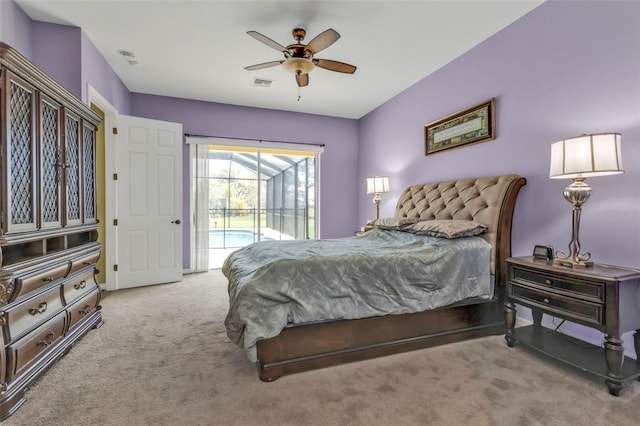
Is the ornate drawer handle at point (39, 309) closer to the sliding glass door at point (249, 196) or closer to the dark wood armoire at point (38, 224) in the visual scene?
the dark wood armoire at point (38, 224)

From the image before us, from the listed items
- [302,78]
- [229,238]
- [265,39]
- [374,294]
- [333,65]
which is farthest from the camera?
[229,238]

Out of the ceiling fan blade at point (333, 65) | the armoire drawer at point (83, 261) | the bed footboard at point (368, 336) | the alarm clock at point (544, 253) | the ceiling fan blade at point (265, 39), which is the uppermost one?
the ceiling fan blade at point (265, 39)

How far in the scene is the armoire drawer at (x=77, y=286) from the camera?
2.24 metres

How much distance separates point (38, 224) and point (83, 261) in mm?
645

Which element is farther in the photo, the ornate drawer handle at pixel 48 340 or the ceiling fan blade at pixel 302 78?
the ceiling fan blade at pixel 302 78

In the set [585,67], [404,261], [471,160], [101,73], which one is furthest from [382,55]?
[101,73]

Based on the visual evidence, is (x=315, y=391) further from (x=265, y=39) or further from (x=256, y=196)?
(x=256, y=196)

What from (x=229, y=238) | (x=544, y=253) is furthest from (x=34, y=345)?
(x=229, y=238)

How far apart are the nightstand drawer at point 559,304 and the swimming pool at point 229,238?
4580 mm

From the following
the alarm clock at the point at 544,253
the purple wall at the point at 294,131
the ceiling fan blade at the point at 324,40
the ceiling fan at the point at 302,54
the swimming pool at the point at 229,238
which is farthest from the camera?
the swimming pool at the point at 229,238

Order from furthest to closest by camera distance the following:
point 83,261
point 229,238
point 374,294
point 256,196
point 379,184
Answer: point 229,238 → point 256,196 → point 379,184 → point 83,261 → point 374,294

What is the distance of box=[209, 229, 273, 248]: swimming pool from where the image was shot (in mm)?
6168

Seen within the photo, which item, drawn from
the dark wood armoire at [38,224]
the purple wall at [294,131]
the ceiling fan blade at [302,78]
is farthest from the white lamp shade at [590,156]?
the purple wall at [294,131]

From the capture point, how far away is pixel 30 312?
182 cm
